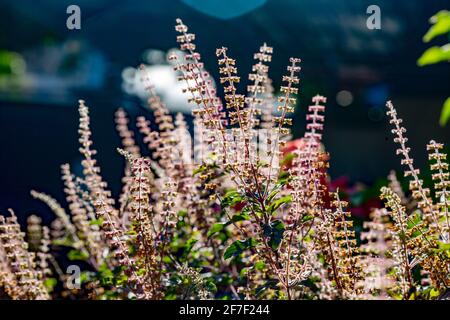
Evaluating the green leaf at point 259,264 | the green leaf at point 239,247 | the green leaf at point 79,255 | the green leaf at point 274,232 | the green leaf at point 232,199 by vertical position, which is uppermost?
the green leaf at point 232,199

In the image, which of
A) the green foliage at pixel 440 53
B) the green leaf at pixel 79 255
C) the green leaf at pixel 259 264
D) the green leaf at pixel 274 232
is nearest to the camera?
the green foliage at pixel 440 53

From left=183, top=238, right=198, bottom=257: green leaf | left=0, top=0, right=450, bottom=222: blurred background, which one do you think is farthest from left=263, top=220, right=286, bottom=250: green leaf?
left=0, top=0, right=450, bottom=222: blurred background

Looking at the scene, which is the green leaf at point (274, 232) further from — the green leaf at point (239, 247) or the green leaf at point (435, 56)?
the green leaf at point (435, 56)

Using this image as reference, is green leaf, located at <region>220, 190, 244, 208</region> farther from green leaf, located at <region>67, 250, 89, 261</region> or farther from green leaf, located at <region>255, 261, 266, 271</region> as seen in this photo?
green leaf, located at <region>67, 250, 89, 261</region>

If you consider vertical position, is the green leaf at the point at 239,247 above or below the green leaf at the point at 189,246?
below

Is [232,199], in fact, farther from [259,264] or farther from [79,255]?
[79,255]

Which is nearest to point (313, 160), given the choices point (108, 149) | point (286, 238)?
point (286, 238)

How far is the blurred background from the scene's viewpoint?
24.9 feet

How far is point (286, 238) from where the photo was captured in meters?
1.84

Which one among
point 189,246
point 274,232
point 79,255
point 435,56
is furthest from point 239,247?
point 79,255

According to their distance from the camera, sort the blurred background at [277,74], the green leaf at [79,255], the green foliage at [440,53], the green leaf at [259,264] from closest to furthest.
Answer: the green foliage at [440,53] < the green leaf at [259,264] < the green leaf at [79,255] < the blurred background at [277,74]

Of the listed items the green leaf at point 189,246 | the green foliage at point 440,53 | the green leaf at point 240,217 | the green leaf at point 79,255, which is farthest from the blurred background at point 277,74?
the green foliage at point 440,53

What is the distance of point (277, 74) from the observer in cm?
910

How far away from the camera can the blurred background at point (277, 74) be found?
7.58m
